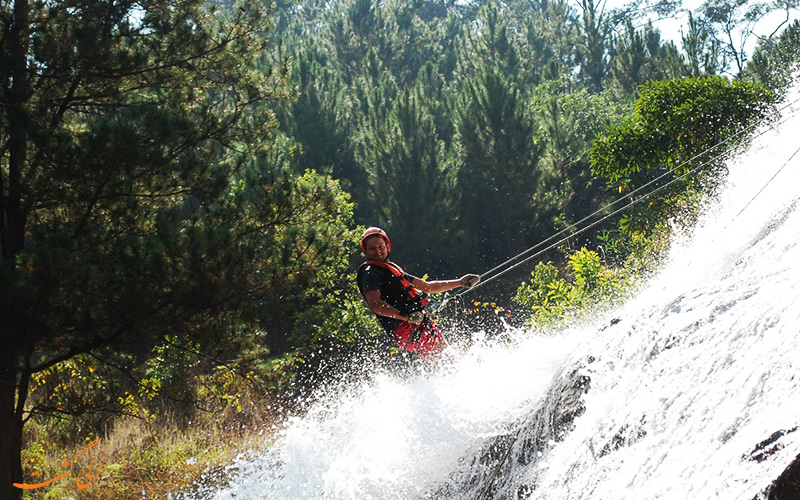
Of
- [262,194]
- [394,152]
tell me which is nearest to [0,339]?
[262,194]

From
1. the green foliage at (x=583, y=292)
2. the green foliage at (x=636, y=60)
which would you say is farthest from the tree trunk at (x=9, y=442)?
the green foliage at (x=636, y=60)

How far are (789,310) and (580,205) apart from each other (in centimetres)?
1818

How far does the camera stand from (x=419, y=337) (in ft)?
20.6

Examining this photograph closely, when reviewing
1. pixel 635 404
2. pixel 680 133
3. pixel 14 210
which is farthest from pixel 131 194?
pixel 680 133

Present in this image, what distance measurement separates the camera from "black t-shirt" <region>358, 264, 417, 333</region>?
5.90 m

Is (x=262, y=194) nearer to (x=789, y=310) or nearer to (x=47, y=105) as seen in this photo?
(x=47, y=105)

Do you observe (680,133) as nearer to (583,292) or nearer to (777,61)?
(583,292)

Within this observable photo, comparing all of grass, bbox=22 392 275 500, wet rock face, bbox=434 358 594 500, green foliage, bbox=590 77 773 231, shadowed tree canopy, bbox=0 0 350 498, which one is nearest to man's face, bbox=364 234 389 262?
wet rock face, bbox=434 358 594 500

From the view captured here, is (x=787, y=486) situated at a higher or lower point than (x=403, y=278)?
lower

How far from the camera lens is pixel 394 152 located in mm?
19391

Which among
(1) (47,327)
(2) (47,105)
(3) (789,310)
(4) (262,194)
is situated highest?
(2) (47,105)

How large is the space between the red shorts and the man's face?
1.91ft

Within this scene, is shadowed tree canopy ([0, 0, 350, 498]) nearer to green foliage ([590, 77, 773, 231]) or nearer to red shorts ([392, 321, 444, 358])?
red shorts ([392, 321, 444, 358])

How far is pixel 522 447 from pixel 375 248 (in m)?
2.09
